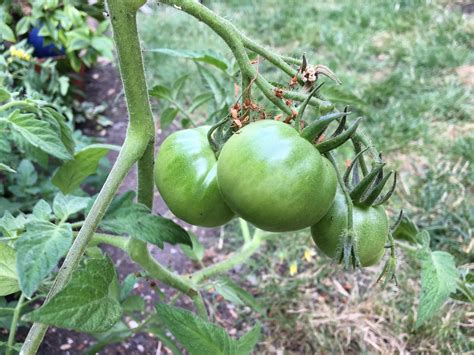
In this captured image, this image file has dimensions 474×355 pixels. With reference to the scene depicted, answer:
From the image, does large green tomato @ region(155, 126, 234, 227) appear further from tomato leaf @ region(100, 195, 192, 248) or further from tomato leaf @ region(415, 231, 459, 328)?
tomato leaf @ region(415, 231, 459, 328)

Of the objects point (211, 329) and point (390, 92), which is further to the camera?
point (390, 92)

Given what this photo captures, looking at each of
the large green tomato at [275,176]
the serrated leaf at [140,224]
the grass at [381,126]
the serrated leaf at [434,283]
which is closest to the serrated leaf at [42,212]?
the serrated leaf at [140,224]

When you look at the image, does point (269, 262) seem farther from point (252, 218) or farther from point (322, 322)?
point (252, 218)

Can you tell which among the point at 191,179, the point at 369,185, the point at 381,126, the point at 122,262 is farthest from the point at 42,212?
the point at 381,126

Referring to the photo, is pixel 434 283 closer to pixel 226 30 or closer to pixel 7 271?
pixel 226 30

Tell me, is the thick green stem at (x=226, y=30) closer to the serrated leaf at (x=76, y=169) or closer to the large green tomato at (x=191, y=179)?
the large green tomato at (x=191, y=179)

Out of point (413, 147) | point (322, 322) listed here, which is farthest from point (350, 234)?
point (413, 147)
